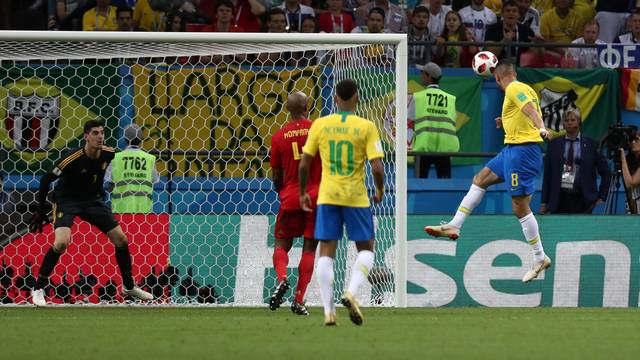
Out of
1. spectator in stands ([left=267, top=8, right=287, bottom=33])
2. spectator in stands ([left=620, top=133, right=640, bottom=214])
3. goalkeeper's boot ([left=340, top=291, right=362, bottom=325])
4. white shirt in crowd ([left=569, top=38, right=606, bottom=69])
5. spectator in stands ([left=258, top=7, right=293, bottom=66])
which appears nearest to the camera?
goalkeeper's boot ([left=340, top=291, right=362, bottom=325])

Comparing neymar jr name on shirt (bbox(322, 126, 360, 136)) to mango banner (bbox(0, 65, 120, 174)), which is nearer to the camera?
neymar jr name on shirt (bbox(322, 126, 360, 136))

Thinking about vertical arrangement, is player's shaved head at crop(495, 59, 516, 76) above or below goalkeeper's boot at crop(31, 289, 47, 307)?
above

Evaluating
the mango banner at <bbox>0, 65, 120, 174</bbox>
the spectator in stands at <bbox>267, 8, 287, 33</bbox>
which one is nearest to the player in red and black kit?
the mango banner at <bbox>0, 65, 120, 174</bbox>

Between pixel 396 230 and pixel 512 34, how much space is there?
6.20 meters

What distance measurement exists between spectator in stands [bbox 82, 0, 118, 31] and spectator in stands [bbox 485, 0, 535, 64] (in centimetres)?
529

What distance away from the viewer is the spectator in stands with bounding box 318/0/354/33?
18875 millimetres

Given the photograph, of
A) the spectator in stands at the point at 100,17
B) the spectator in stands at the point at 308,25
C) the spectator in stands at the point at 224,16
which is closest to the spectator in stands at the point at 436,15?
the spectator in stands at the point at 308,25

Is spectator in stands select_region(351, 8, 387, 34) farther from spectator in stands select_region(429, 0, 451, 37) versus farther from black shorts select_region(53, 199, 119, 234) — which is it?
black shorts select_region(53, 199, 119, 234)

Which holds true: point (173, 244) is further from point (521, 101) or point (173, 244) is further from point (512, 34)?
point (512, 34)

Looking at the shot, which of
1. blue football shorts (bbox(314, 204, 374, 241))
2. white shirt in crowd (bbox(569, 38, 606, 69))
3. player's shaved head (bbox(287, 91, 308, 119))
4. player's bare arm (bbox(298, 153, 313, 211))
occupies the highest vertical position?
white shirt in crowd (bbox(569, 38, 606, 69))

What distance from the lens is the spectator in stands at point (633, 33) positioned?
1928 centimetres

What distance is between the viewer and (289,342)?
9.12m

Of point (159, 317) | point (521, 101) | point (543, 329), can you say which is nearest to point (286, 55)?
point (521, 101)

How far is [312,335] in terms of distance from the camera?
9.69m
